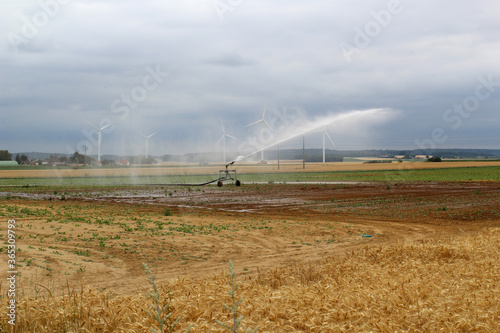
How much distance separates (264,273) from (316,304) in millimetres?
3540

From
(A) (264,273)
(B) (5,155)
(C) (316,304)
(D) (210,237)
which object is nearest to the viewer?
(C) (316,304)

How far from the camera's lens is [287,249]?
1612cm

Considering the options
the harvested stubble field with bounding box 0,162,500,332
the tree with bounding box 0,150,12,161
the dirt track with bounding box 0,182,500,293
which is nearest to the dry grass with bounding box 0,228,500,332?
the harvested stubble field with bounding box 0,162,500,332

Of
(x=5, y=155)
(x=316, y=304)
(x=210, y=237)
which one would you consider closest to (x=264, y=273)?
Answer: (x=316, y=304)

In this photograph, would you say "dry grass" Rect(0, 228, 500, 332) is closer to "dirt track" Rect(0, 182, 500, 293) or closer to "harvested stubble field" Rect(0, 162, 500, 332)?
"harvested stubble field" Rect(0, 162, 500, 332)

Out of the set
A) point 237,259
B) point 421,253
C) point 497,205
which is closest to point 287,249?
point 237,259

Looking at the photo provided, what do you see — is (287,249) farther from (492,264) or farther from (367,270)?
(492,264)

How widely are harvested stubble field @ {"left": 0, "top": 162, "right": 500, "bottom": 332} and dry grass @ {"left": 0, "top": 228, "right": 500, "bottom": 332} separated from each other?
0.09 ft

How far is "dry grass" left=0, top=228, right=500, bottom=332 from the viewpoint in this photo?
7344 millimetres

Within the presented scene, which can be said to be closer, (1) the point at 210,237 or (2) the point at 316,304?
(2) the point at 316,304

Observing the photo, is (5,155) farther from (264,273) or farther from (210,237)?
(264,273)

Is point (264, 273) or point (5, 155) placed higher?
point (5, 155)

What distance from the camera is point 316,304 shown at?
8.25 metres

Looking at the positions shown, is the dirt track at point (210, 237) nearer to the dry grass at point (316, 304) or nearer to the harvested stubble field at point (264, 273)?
the harvested stubble field at point (264, 273)
